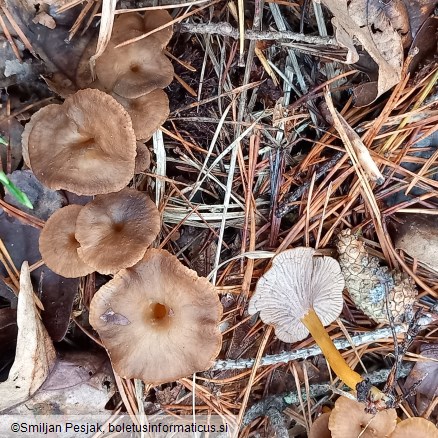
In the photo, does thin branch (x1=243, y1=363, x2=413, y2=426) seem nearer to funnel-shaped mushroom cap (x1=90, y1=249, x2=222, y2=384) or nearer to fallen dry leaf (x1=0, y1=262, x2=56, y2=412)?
funnel-shaped mushroom cap (x1=90, y1=249, x2=222, y2=384)

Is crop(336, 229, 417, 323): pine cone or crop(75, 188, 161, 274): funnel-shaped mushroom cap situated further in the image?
crop(336, 229, 417, 323): pine cone

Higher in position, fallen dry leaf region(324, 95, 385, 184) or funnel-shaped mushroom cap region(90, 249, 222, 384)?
fallen dry leaf region(324, 95, 385, 184)

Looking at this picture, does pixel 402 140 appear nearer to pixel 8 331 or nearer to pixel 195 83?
pixel 195 83

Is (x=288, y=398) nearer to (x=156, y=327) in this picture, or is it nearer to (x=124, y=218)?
(x=156, y=327)

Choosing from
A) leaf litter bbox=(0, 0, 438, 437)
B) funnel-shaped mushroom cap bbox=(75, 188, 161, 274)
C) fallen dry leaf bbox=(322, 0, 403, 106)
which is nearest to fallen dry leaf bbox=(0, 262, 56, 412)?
leaf litter bbox=(0, 0, 438, 437)

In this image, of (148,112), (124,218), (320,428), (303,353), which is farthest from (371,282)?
(148,112)

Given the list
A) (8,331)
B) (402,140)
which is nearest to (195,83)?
(402,140)
